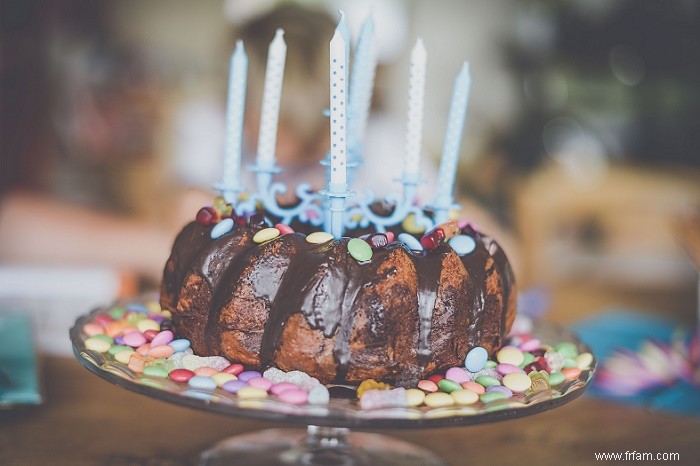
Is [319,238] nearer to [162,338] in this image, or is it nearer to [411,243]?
[411,243]

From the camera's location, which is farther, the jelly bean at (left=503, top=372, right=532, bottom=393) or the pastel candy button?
the pastel candy button

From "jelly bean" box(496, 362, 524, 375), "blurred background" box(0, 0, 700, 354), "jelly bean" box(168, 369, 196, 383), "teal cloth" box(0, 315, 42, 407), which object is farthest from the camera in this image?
"blurred background" box(0, 0, 700, 354)

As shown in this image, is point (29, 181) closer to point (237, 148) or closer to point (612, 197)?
point (237, 148)

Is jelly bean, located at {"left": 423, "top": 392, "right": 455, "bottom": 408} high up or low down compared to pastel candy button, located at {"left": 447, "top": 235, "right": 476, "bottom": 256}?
down

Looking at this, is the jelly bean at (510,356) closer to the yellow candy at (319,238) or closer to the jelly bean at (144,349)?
the yellow candy at (319,238)

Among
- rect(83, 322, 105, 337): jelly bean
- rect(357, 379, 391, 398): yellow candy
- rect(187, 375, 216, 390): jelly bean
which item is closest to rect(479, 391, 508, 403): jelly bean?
rect(357, 379, 391, 398): yellow candy

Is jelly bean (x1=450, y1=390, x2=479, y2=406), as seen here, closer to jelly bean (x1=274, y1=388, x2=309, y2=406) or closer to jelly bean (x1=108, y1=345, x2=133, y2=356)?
jelly bean (x1=274, y1=388, x2=309, y2=406)

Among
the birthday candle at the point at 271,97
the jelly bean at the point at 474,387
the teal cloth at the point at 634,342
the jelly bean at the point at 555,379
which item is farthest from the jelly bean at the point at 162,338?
the teal cloth at the point at 634,342
